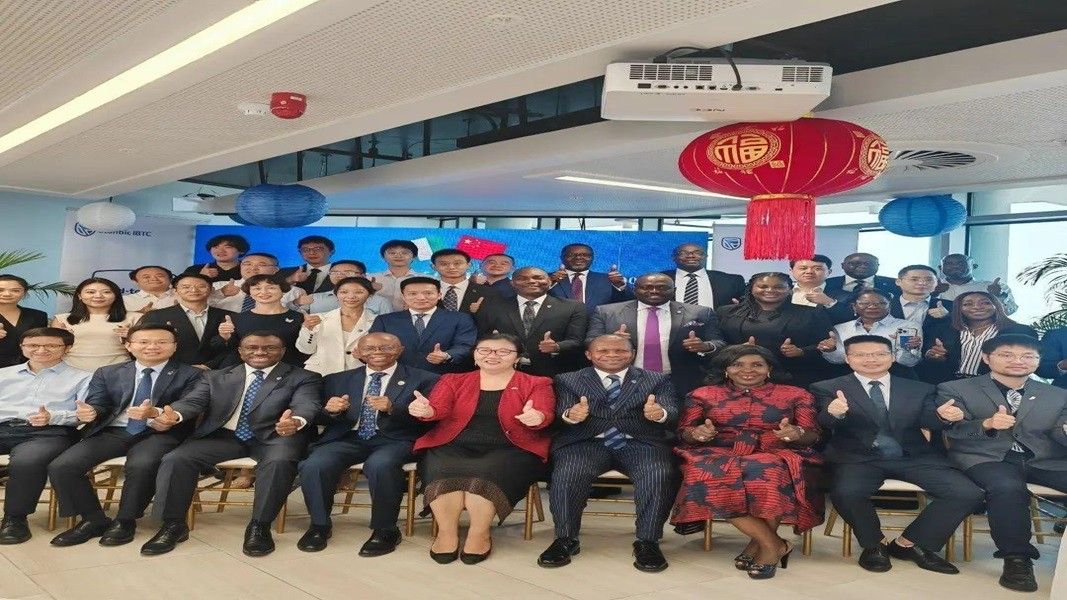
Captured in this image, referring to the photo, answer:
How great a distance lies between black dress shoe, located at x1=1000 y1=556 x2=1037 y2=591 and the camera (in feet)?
14.2

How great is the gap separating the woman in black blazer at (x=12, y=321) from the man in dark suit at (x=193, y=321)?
3.11ft

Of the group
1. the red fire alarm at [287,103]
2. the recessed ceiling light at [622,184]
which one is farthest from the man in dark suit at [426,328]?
the recessed ceiling light at [622,184]

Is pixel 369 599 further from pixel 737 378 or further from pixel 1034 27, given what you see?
pixel 1034 27

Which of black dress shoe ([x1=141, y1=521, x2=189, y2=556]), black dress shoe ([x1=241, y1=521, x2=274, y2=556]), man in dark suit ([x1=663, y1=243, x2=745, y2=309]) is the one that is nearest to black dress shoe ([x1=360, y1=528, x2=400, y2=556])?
black dress shoe ([x1=241, y1=521, x2=274, y2=556])

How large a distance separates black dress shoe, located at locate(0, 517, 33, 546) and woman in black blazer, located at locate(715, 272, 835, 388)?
415 cm

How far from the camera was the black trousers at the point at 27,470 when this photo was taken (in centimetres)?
478

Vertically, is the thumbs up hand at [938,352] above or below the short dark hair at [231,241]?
below

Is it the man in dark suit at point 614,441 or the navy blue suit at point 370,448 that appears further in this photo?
the navy blue suit at point 370,448

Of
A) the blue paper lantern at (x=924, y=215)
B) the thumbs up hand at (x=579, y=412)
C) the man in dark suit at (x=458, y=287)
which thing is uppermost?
the blue paper lantern at (x=924, y=215)

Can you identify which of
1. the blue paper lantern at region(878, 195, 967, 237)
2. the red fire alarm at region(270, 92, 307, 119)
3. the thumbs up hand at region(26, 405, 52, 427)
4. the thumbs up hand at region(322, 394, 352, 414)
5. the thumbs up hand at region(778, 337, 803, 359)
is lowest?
the thumbs up hand at region(26, 405, 52, 427)

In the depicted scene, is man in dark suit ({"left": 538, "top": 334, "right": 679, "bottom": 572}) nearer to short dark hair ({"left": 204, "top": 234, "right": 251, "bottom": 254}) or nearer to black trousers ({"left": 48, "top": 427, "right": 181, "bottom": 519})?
black trousers ({"left": 48, "top": 427, "right": 181, "bottom": 519})

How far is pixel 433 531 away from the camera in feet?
16.4

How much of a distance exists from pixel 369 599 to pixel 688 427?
1927 mm

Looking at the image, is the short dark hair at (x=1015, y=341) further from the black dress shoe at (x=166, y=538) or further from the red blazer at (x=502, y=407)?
the black dress shoe at (x=166, y=538)
